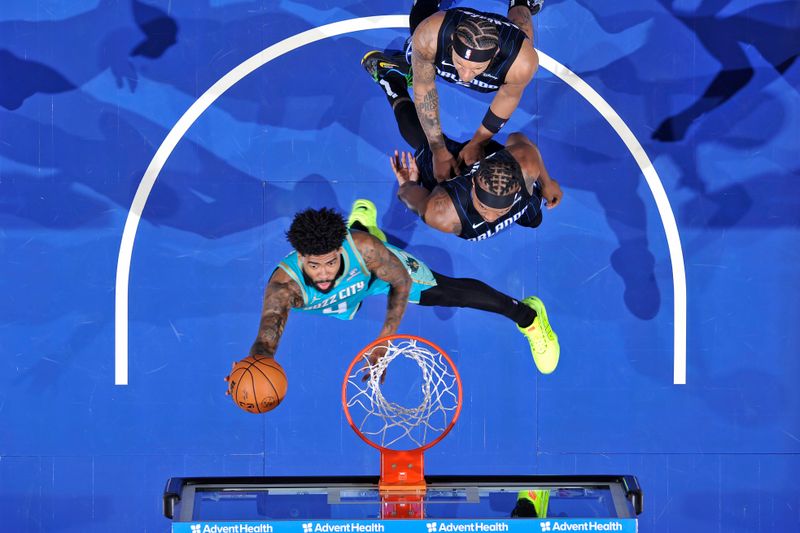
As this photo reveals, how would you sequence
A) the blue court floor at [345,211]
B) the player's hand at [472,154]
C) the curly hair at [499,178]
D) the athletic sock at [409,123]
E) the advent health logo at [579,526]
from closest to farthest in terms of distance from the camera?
the advent health logo at [579,526]
the curly hair at [499,178]
the player's hand at [472,154]
the athletic sock at [409,123]
the blue court floor at [345,211]

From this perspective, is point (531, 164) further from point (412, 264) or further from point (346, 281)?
point (346, 281)

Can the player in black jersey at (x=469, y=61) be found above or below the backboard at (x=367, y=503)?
above

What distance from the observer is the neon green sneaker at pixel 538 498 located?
640 centimetres

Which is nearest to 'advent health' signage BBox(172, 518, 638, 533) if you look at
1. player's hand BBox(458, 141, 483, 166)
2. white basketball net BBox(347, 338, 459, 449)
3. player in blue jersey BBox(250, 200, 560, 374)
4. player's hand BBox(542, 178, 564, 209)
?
player in blue jersey BBox(250, 200, 560, 374)

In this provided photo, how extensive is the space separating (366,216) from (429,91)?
1.42 metres

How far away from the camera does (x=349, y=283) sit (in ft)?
23.5

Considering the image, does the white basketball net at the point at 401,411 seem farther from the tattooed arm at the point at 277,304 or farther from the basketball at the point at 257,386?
the basketball at the point at 257,386

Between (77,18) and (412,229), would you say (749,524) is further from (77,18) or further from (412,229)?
(77,18)

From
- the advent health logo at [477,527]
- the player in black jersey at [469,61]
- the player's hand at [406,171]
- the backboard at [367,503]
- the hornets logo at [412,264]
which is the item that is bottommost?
the advent health logo at [477,527]

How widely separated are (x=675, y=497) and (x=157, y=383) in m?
5.58

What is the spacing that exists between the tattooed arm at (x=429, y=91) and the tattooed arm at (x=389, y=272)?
1.10m

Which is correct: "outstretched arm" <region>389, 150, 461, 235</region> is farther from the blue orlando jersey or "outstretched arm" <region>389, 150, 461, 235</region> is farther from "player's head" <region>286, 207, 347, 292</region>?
"player's head" <region>286, 207, 347, 292</region>

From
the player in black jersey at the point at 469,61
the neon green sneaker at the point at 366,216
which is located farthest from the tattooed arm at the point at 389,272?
the player in black jersey at the point at 469,61

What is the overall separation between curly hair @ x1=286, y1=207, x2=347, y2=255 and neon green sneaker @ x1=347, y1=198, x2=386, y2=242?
1.51m
